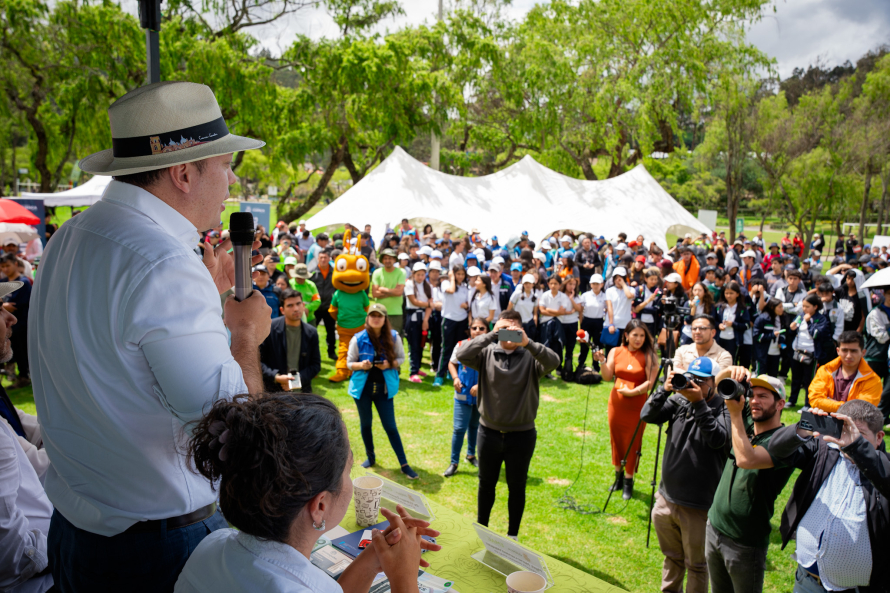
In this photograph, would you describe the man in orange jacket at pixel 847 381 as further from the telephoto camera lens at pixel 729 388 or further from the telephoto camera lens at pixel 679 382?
the telephoto camera lens at pixel 729 388

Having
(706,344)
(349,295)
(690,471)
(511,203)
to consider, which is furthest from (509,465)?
(511,203)

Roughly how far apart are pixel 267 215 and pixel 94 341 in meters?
16.5

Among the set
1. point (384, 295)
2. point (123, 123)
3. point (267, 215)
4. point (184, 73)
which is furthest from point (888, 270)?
point (184, 73)

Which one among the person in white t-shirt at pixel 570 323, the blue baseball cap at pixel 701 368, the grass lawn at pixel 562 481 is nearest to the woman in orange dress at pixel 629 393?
the grass lawn at pixel 562 481

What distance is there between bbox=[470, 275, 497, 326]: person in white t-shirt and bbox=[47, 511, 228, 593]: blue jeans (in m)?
7.64

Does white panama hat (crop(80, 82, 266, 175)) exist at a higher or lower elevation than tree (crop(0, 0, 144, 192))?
lower

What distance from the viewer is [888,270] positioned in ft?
22.2

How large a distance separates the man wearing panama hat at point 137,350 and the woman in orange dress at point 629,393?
4.98 meters

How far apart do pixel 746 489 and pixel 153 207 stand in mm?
3493

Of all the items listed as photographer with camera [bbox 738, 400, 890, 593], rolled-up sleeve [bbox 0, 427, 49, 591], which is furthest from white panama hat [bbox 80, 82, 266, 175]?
photographer with camera [bbox 738, 400, 890, 593]

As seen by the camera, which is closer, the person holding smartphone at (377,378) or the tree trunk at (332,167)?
the person holding smartphone at (377,378)

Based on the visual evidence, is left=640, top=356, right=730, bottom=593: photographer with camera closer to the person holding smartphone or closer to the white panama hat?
the person holding smartphone

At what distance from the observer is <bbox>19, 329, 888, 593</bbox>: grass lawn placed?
15.9ft

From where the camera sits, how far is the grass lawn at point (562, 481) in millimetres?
4840
